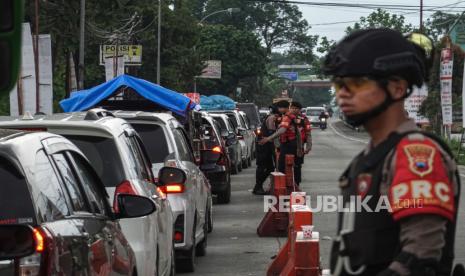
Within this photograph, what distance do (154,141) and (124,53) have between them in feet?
94.6

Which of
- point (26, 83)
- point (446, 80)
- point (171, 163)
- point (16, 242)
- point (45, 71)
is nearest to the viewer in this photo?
point (16, 242)

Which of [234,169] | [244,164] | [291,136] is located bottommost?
[244,164]

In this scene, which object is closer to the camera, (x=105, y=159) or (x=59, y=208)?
(x=59, y=208)

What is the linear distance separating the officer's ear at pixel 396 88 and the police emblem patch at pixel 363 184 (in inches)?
11.1

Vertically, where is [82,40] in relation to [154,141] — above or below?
above

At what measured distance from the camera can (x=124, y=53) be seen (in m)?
40.7

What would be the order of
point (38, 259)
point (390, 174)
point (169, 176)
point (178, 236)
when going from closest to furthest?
point (390, 174), point (38, 259), point (169, 176), point (178, 236)

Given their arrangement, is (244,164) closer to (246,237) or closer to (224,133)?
(224,133)

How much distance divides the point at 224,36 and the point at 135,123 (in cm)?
7369

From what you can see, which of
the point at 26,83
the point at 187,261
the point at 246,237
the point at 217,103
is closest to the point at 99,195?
the point at 187,261

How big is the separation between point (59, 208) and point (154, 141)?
6.27 metres

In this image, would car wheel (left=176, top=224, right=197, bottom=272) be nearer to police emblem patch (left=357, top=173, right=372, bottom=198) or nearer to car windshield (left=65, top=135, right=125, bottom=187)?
car windshield (left=65, top=135, right=125, bottom=187)

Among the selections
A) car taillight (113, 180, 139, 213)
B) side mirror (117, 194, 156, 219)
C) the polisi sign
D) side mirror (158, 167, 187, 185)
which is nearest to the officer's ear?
side mirror (117, 194, 156, 219)

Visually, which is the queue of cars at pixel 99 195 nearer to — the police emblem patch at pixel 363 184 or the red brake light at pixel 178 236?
the red brake light at pixel 178 236
